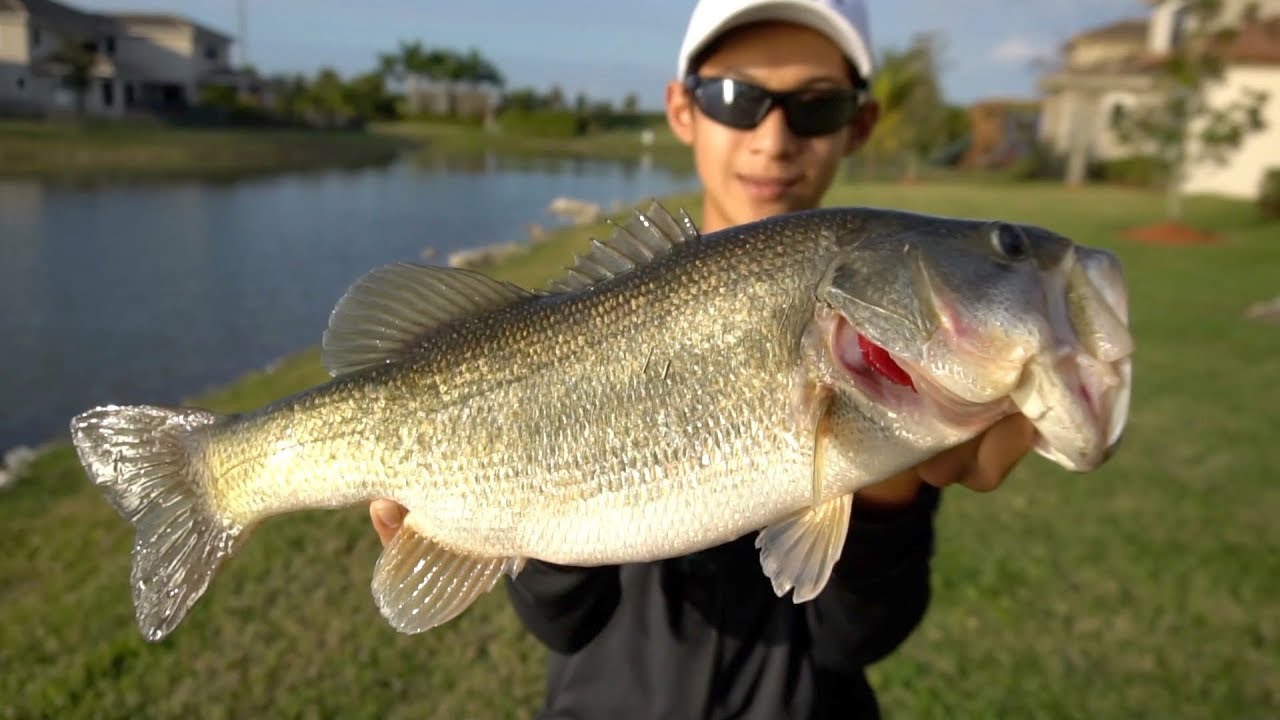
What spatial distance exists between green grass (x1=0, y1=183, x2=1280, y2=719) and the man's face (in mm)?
2289

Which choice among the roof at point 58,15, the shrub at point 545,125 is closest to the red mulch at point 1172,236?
the roof at point 58,15

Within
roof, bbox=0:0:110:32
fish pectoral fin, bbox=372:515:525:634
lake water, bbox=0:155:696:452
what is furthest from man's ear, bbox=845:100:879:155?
roof, bbox=0:0:110:32

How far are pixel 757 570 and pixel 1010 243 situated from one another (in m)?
1.23

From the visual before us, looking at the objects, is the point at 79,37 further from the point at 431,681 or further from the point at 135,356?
the point at 431,681

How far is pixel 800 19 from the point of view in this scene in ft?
9.76

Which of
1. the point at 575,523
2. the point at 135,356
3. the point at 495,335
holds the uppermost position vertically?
the point at 495,335

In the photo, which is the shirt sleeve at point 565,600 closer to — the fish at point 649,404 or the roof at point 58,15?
the fish at point 649,404

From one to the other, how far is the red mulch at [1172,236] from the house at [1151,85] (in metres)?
3.74

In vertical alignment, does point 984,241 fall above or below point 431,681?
above

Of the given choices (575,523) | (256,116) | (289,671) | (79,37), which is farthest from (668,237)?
(256,116)

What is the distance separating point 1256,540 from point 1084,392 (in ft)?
15.7

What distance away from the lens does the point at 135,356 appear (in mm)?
11039

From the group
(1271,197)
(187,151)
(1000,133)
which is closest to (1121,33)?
(1000,133)

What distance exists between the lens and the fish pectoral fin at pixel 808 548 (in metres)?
1.84
